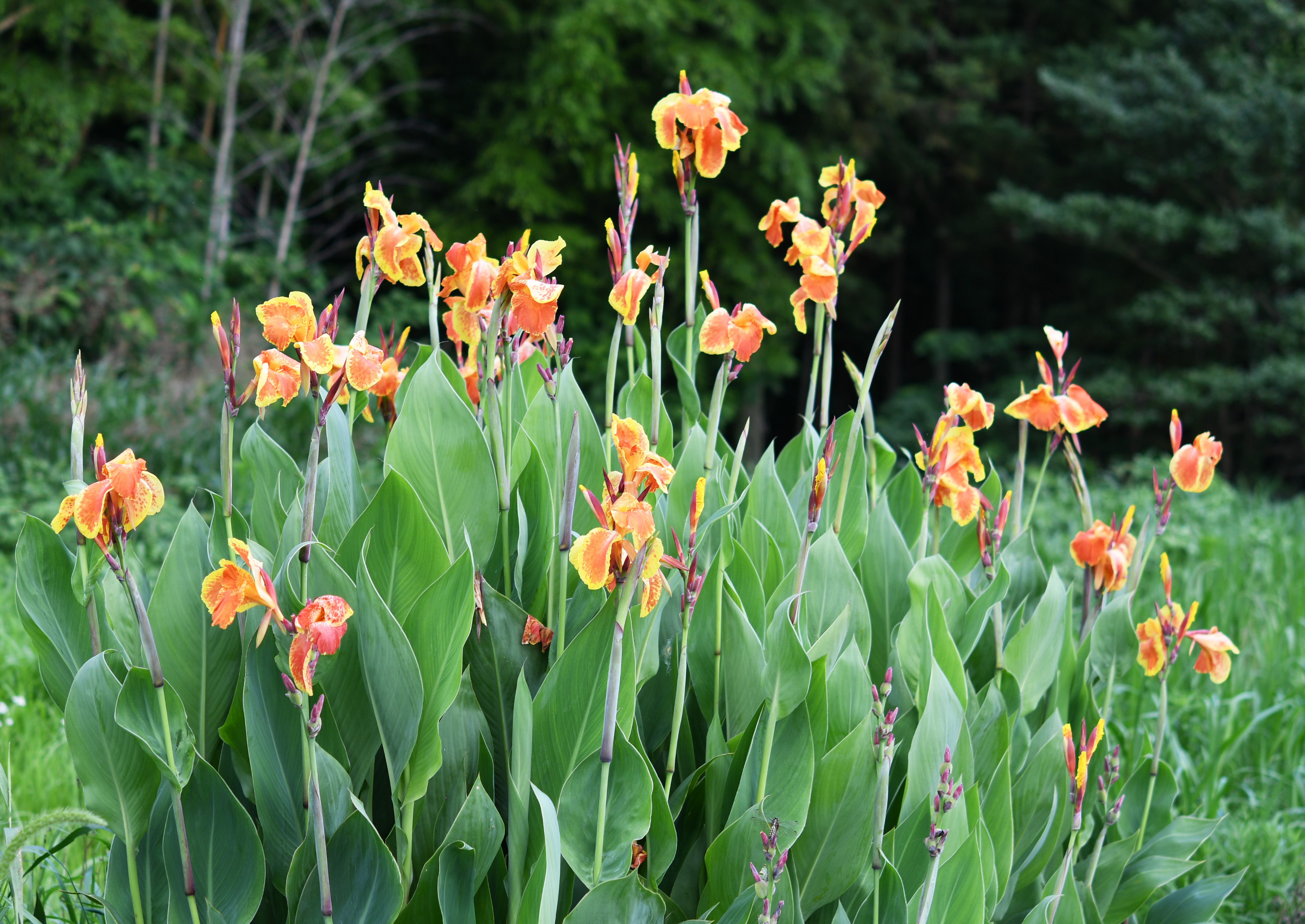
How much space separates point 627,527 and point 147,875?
63 centimetres

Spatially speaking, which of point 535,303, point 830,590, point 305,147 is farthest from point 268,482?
point 305,147

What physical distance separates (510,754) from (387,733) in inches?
5.5

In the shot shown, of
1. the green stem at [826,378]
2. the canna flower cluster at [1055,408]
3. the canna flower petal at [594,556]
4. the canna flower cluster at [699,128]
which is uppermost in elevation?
the canna flower cluster at [699,128]

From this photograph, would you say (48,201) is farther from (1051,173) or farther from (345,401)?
(1051,173)

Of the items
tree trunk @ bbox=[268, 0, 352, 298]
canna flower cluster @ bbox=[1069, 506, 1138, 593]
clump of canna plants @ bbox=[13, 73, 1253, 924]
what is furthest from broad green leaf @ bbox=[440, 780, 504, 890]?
tree trunk @ bbox=[268, 0, 352, 298]

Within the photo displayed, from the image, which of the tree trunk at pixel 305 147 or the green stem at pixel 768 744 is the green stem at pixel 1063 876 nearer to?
the green stem at pixel 768 744

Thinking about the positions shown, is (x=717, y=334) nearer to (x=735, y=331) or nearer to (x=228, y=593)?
(x=735, y=331)

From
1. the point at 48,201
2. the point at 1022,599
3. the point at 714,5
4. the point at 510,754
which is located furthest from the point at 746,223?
the point at 510,754

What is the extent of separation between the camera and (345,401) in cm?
118

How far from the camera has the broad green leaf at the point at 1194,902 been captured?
124 centimetres

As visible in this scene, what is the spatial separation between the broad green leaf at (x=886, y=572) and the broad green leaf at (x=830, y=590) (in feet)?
0.44

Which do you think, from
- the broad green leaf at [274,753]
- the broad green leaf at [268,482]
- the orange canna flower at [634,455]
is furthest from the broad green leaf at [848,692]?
the broad green leaf at [268,482]

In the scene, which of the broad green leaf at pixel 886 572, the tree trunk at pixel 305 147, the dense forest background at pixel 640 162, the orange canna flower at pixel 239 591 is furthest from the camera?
the tree trunk at pixel 305 147

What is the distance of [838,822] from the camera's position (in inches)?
39.0
